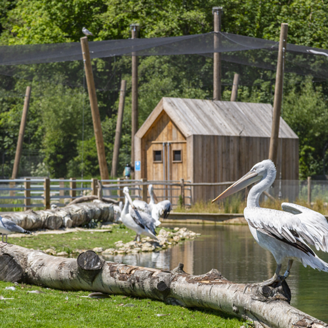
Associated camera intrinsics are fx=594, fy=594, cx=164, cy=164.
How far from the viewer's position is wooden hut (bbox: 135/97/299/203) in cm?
2358

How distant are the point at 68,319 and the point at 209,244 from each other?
8.68 metres

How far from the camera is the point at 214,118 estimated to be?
25.0m

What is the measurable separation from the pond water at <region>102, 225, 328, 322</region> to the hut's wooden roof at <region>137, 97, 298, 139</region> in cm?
787

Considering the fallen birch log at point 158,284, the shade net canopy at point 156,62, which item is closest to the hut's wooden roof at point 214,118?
the shade net canopy at point 156,62

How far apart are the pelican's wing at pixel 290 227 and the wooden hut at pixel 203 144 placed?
54.6 feet

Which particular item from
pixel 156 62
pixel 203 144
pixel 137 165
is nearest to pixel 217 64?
pixel 156 62

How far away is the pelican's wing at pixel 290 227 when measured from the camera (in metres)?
6.10

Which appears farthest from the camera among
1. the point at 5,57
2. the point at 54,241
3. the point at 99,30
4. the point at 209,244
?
the point at 99,30

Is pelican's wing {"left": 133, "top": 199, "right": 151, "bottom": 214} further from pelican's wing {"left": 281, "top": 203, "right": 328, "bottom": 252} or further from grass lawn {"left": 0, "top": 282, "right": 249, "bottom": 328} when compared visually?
pelican's wing {"left": 281, "top": 203, "right": 328, "bottom": 252}

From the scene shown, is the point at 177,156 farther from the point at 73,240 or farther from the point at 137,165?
the point at 73,240

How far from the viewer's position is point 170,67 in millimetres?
25219

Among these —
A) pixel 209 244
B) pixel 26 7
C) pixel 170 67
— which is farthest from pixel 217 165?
pixel 26 7

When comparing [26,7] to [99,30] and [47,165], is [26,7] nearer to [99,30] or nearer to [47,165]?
[99,30]

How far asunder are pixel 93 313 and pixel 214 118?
18.7 metres
